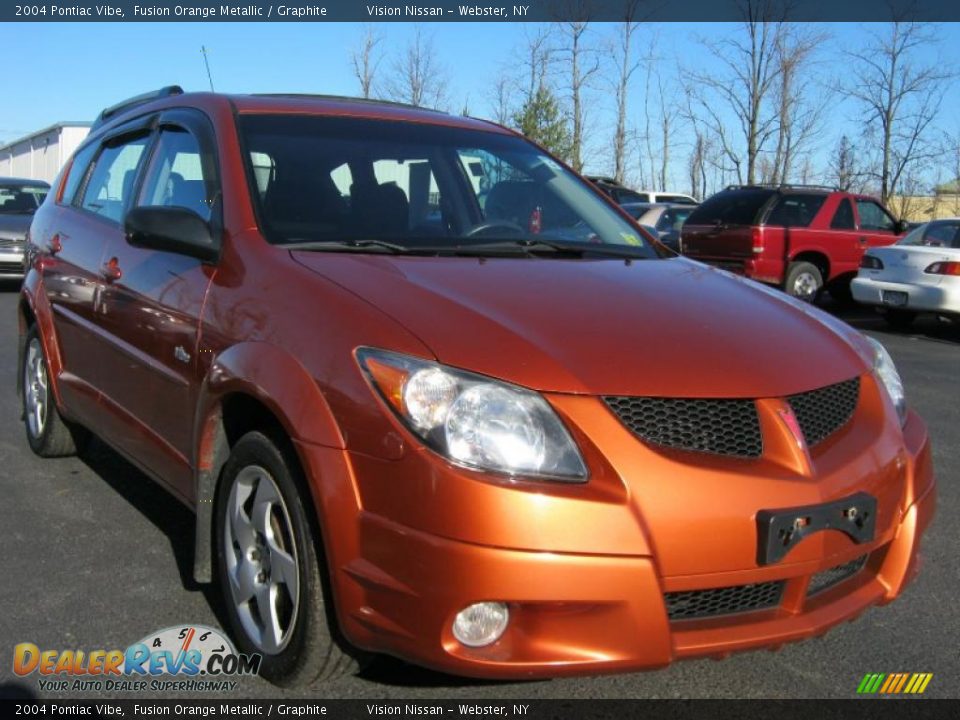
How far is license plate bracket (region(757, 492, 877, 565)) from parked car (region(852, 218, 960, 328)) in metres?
9.63

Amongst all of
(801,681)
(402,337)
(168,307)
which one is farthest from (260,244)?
(801,681)

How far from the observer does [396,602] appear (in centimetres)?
231

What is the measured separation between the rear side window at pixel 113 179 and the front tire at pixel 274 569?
1.76m

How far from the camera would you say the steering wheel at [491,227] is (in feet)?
11.8

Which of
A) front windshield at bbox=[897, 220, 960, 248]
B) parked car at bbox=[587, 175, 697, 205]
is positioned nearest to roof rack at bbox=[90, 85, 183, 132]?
front windshield at bbox=[897, 220, 960, 248]

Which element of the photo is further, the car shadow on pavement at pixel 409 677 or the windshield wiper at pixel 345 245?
the windshield wiper at pixel 345 245

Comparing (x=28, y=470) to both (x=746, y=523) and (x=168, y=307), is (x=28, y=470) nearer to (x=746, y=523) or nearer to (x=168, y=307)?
(x=168, y=307)

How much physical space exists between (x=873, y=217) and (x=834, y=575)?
14.0m

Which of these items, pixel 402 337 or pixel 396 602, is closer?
pixel 396 602

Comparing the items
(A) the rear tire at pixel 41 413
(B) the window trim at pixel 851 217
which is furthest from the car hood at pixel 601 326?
(B) the window trim at pixel 851 217

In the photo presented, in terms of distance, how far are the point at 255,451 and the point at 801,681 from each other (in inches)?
69.4

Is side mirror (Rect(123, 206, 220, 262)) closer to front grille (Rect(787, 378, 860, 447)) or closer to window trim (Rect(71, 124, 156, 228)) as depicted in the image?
window trim (Rect(71, 124, 156, 228))

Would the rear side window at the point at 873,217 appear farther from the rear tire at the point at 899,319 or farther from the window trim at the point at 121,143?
the window trim at the point at 121,143

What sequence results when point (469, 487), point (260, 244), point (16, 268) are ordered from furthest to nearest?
point (16, 268), point (260, 244), point (469, 487)
